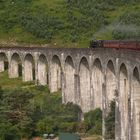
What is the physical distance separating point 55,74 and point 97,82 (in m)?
15.5

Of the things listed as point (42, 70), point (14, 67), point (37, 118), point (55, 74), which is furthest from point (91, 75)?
point (14, 67)

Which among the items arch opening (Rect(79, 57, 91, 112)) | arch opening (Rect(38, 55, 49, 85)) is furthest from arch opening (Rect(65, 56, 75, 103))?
arch opening (Rect(38, 55, 49, 85))

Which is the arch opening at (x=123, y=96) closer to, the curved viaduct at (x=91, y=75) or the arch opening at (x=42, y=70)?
the curved viaduct at (x=91, y=75)

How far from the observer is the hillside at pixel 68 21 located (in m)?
103

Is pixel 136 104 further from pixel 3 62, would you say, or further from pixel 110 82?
pixel 3 62

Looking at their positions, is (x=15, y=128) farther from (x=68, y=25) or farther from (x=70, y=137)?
(x=68, y=25)

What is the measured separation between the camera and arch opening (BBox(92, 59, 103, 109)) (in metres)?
50.8

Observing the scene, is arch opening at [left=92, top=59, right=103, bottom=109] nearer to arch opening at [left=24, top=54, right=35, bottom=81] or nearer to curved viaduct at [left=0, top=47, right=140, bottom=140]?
curved viaduct at [left=0, top=47, right=140, bottom=140]

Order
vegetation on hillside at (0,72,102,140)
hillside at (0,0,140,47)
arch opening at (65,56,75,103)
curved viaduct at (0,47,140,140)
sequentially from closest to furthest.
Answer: curved viaduct at (0,47,140,140)
vegetation on hillside at (0,72,102,140)
arch opening at (65,56,75,103)
hillside at (0,0,140,47)

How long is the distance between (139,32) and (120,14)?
17678mm

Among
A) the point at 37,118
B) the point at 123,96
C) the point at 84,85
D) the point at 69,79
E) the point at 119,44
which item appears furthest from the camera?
the point at 69,79

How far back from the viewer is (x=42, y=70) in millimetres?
70625

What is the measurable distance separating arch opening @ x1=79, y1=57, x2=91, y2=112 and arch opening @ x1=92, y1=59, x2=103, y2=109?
4.42 feet

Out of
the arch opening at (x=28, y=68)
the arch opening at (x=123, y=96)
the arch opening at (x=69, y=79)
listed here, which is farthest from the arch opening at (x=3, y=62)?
the arch opening at (x=123, y=96)
